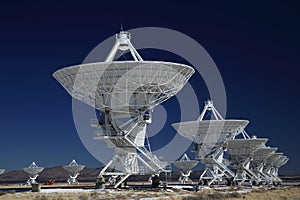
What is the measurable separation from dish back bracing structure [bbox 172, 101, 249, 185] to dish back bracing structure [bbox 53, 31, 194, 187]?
1511 centimetres

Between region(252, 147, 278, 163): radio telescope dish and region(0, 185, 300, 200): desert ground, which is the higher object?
region(252, 147, 278, 163): radio telescope dish

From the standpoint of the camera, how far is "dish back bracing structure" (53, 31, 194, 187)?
130ft

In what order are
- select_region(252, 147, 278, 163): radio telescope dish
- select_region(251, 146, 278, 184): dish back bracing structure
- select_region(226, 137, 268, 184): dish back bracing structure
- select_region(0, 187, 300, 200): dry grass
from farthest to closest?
1. select_region(252, 147, 278, 163): radio telescope dish
2. select_region(251, 146, 278, 184): dish back bracing structure
3. select_region(226, 137, 268, 184): dish back bracing structure
4. select_region(0, 187, 300, 200): dry grass

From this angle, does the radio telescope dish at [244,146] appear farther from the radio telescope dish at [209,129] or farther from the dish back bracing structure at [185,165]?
the dish back bracing structure at [185,165]

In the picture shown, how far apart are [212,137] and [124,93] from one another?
888 inches

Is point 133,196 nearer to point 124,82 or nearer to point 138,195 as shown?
point 138,195

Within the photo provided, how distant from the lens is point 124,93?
4212 centimetres

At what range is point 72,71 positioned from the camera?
4047 centimetres

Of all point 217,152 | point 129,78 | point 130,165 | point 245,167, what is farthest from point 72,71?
point 245,167

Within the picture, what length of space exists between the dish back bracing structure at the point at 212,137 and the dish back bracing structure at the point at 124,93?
15.1m

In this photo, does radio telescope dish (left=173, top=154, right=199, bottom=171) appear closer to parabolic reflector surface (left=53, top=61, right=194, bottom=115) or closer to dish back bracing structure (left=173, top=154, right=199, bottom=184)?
dish back bracing structure (left=173, top=154, right=199, bottom=184)

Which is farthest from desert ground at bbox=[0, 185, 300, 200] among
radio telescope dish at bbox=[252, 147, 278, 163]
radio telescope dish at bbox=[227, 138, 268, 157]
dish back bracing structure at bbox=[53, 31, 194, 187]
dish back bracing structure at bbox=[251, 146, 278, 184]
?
radio telescope dish at bbox=[252, 147, 278, 163]

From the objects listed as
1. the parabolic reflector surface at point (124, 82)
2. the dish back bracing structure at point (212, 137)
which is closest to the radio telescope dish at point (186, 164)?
the dish back bracing structure at point (212, 137)

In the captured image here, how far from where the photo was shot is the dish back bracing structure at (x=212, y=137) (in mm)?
60112
